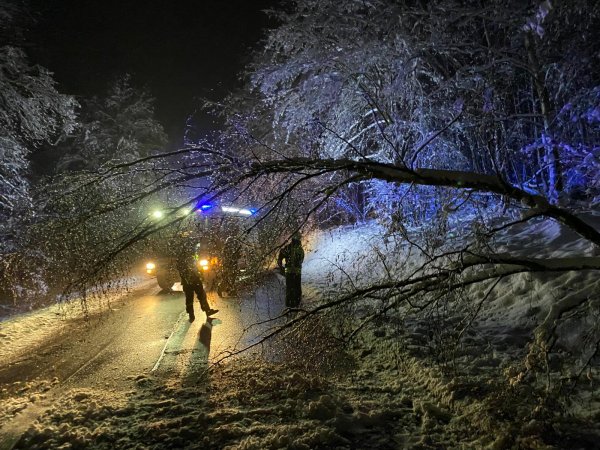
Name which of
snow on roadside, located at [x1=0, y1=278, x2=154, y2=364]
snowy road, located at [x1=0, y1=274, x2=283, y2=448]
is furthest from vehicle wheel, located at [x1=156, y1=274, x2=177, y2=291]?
snowy road, located at [x1=0, y1=274, x2=283, y2=448]

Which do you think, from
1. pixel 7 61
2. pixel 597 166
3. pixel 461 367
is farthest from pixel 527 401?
pixel 7 61

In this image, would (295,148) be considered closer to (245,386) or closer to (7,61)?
(7,61)

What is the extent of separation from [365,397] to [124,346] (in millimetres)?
4928

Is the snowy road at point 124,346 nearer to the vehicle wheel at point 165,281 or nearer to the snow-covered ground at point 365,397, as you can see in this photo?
the snow-covered ground at point 365,397

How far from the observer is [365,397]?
5.61 meters

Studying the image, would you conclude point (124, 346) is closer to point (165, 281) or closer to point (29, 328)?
point (29, 328)

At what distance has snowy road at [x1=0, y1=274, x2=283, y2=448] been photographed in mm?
6660

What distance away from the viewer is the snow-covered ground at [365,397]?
4.58 meters

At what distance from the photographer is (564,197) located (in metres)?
9.77

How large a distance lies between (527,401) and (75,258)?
5.12m

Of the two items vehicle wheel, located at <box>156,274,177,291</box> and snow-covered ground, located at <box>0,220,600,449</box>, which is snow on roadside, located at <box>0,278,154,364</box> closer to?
vehicle wheel, located at <box>156,274,177,291</box>

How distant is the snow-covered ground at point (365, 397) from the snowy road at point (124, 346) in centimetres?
25

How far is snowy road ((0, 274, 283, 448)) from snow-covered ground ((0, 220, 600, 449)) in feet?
0.82

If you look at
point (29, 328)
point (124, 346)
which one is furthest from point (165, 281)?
point (124, 346)
